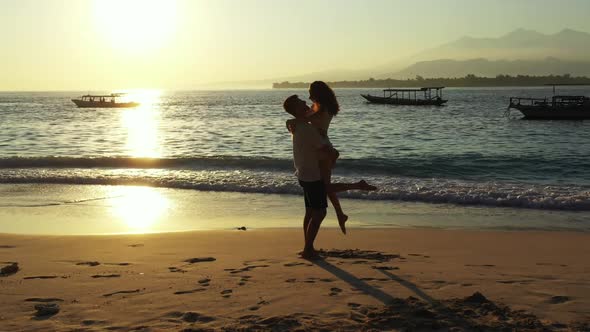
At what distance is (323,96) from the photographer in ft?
22.3

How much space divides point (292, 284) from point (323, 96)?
2034 millimetres

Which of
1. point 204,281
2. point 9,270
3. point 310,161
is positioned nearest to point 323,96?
point 310,161

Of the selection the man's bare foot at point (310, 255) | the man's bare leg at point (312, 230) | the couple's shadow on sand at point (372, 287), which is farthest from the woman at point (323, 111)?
the couple's shadow on sand at point (372, 287)

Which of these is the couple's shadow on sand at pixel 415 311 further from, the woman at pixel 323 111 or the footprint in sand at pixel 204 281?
the woman at pixel 323 111

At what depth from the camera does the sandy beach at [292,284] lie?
5.00 meters

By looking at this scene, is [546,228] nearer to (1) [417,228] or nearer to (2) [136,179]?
(1) [417,228]

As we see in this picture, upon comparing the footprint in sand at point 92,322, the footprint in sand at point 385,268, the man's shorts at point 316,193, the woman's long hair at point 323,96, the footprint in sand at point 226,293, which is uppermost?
the woman's long hair at point 323,96

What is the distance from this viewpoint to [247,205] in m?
13.3

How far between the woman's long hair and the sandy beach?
170cm

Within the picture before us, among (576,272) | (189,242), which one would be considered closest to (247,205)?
(189,242)

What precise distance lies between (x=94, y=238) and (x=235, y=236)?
197 centimetres

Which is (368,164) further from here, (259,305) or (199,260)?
(259,305)

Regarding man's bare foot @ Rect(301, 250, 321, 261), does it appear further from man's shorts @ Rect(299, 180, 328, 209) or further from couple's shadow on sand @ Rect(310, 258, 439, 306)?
man's shorts @ Rect(299, 180, 328, 209)

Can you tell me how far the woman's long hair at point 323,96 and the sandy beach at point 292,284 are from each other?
1.70 meters
